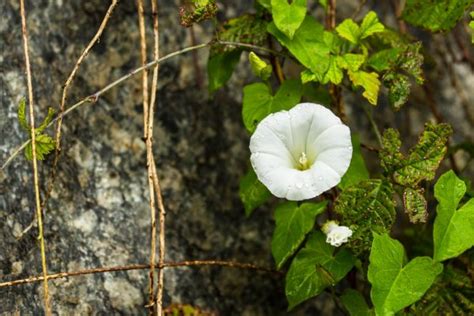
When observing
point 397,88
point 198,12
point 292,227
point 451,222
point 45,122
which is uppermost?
point 198,12

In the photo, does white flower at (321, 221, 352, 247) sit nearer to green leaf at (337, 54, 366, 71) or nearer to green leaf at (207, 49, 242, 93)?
green leaf at (337, 54, 366, 71)

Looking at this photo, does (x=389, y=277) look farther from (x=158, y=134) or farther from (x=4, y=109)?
(x=4, y=109)

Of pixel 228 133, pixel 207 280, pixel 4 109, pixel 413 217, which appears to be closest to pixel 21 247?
pixel 4 109

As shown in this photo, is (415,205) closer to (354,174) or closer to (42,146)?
(354,174)

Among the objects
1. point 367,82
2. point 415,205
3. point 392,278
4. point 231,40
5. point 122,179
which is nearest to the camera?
point 392,278

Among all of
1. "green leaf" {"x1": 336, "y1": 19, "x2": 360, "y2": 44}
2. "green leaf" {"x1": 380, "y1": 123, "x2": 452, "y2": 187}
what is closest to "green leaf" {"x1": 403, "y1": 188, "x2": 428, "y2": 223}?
"green leaf" {"x1": 380, "y1": 123, "x2": 452, "y2": 187}

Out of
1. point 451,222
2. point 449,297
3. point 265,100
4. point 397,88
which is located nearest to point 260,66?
point 265,100
